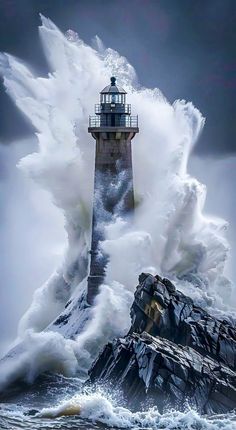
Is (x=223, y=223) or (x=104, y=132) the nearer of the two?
(x=104, y=132)

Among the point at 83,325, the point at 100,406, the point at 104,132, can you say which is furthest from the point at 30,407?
the point at 104,132

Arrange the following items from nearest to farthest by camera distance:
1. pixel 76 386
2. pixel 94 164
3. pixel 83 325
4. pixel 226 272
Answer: pixel 76 386
pixel 83 325
pixel 94 164
pixel 226 272

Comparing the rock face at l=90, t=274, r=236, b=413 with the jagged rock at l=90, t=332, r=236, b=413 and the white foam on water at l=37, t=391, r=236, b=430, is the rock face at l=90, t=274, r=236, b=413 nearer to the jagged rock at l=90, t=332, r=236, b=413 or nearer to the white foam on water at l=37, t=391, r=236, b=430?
the jagged rock at l=90, t=332, r=236, b=413

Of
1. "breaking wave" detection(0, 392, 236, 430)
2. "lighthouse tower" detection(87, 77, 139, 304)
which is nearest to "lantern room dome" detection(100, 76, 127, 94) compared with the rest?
"lighthouse tower" detection(87, 77, 139, 304)

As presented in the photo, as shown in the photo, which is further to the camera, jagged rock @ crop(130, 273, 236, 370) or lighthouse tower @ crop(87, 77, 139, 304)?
lighthouse tower @ crop(87, 77, 139, 304)

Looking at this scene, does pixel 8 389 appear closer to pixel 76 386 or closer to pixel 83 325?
pixel 76 386

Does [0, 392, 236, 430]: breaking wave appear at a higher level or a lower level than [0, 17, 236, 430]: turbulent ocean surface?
lower

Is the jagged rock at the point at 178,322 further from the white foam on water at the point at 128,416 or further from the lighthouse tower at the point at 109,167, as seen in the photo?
the lighthouse tower at the point at 109,167
